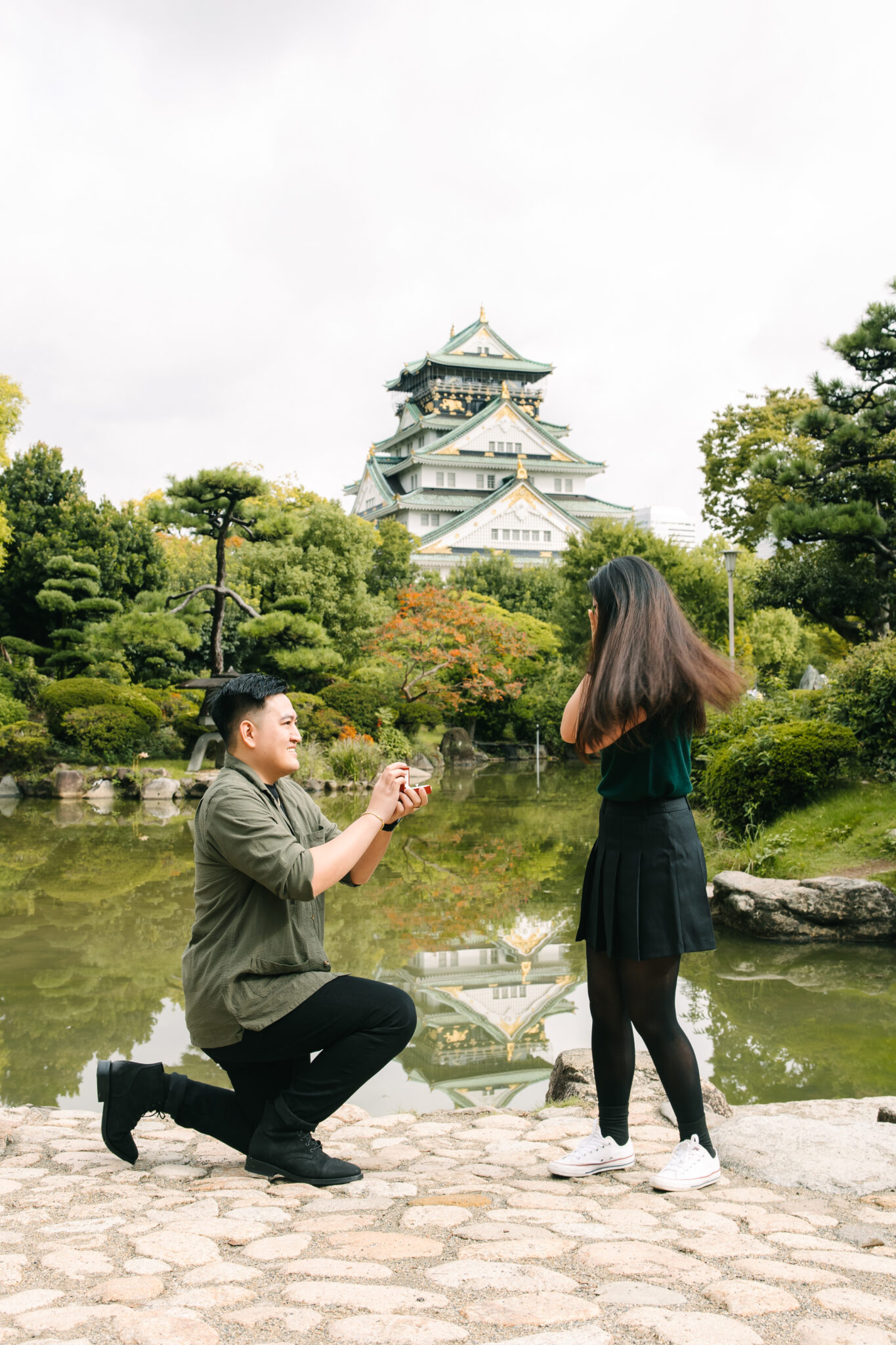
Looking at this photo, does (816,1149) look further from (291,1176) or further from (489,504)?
(489,504)

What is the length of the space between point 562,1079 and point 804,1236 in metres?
1.52

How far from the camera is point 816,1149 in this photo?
257 cm

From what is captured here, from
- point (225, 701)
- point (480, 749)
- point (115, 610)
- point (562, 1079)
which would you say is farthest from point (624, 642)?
point (480, 749)

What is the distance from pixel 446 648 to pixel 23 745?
8.16 metres

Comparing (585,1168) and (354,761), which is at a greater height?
(354,761)

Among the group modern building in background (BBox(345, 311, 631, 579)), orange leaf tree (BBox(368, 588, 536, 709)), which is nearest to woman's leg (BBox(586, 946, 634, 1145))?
orange leaf tree (BBox(368, 588, 536, 709))

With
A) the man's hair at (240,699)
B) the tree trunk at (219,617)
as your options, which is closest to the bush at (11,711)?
the tree trunk at (219,617)

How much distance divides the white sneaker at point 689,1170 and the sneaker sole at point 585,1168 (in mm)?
138

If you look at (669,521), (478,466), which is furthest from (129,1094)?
(669,521)

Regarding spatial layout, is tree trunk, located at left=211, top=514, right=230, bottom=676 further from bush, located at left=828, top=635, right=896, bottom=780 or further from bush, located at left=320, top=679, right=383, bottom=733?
bush, located at left=828, top=635, right=896, bottom=780

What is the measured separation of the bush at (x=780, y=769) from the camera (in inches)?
294

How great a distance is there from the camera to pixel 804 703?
9195 mm

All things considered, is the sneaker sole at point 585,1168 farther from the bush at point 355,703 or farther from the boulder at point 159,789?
the bush at point 355,703

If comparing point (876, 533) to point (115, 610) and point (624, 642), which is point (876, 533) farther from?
point (115, 610)
